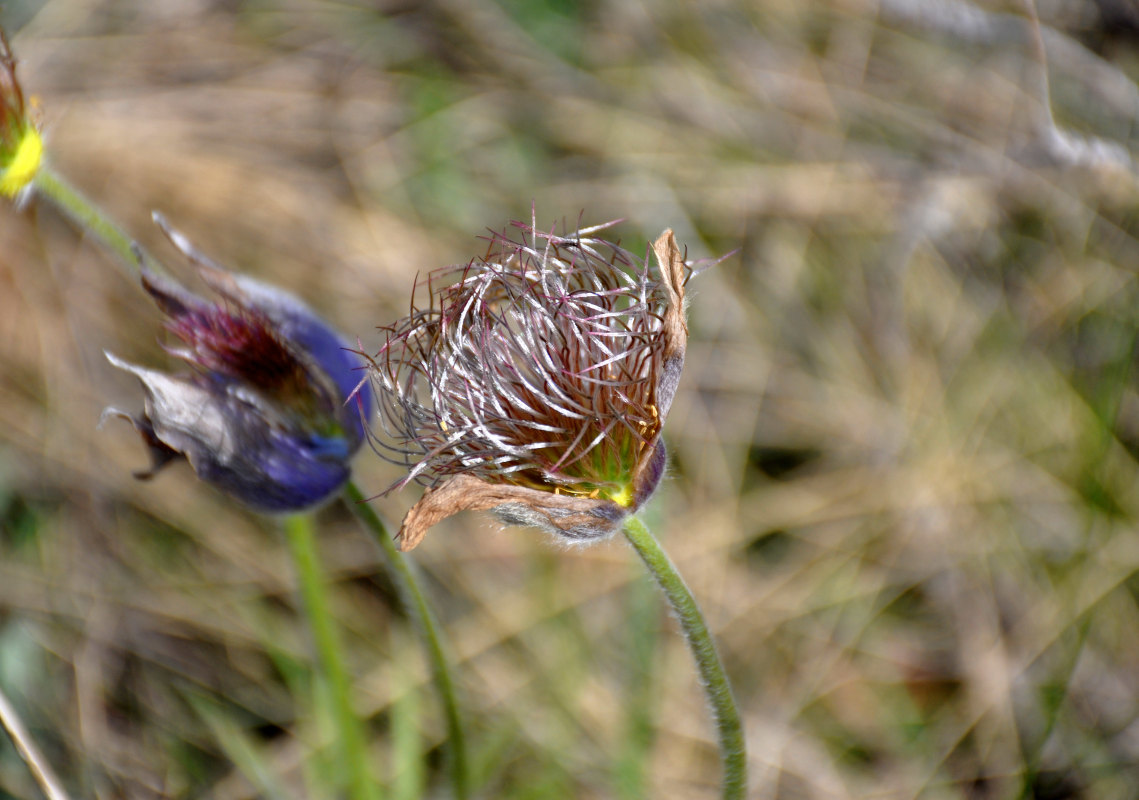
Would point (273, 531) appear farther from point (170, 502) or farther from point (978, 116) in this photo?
point (978, 116)

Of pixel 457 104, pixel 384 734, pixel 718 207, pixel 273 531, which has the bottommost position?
pixel 384 734

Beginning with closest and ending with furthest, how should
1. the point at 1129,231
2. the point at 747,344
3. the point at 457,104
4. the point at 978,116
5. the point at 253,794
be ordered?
the point at 253,794
the point at 1129,231
the point at 747,344
the point at 978,116
the point at 457,104

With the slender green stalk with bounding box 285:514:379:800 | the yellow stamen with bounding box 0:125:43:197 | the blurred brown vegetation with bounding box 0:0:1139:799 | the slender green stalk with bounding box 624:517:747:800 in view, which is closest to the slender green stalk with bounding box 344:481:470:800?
the slender green stalk with bounding box 285:514:379:800

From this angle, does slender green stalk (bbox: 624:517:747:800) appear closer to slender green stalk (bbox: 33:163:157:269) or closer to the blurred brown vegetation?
the blurred brown vegetation

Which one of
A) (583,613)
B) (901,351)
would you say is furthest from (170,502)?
(901,351)

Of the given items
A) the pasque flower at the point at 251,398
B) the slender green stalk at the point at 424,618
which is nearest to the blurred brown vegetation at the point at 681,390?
the slender green stalk at the point at 424,618

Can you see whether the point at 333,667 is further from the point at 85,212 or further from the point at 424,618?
the point at 85,212
